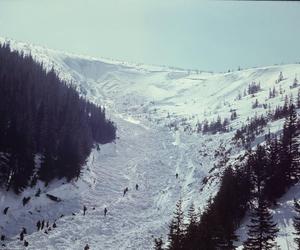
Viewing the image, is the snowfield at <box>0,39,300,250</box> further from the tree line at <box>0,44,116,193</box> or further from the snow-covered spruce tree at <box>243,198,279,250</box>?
the snow-covered spruce tree at <box>243,198,279,250</box>

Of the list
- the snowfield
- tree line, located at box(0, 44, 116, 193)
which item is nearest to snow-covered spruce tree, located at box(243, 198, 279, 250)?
the snowfield

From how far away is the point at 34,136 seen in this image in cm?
9188

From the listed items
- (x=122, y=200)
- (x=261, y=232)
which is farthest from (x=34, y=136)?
(x=261, y=232)

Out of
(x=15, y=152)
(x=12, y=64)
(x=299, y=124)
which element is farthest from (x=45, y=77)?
(x=299, y=124)

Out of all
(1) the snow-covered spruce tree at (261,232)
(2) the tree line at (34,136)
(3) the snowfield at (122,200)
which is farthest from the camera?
(2) the tree line at (34,136)

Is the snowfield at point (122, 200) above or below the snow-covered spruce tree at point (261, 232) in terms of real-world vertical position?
below

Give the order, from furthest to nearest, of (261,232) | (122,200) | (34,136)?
1. (34,136)
2. (122,200)
3. (261,232)

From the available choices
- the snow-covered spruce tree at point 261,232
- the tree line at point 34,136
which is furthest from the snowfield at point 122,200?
the snow-covered spruce tree at point 261,232

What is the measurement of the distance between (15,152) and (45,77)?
261 ft

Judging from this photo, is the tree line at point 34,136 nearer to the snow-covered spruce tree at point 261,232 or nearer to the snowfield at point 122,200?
the snowfield at point 122,200

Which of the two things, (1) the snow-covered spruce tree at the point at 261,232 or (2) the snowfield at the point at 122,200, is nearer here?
(1) the snow-covered spruce tree at the point at 261,232

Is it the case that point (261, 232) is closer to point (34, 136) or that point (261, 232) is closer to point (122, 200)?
point (122, 200)

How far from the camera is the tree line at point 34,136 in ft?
258

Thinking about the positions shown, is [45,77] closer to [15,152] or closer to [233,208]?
[15,152]
